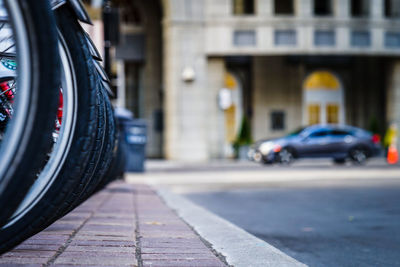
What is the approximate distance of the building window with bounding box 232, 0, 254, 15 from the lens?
99.6ft

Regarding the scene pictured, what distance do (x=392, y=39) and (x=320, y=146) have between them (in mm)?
6783

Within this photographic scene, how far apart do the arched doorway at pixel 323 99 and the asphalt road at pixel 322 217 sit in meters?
18.5

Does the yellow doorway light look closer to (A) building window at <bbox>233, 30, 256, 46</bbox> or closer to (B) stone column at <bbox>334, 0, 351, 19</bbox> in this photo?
(B) stone column at <bbox>334, 0, 351, 19</bbox>

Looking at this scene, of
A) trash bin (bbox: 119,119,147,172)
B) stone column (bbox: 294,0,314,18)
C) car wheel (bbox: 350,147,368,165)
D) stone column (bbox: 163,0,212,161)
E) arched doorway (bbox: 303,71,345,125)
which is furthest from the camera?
arched doorway (bbox: 303,71,345,125)

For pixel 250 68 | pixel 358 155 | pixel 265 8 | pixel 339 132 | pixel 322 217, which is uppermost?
pixel 265 8

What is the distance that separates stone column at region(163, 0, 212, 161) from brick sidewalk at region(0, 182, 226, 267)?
20.7m

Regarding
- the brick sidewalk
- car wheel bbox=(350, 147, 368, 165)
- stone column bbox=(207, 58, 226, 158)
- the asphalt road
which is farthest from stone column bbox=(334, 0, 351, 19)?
the brick sidewalk

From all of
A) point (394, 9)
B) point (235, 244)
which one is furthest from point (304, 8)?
point (235, 244)

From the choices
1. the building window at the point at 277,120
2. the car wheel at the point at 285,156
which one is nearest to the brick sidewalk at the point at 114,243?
the car wheel at the point at 285,156

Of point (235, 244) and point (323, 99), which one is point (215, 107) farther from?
point (235, 244)

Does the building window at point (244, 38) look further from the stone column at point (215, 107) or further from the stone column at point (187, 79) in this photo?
the stone column at point (187, 79)

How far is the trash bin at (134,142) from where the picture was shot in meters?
13.5

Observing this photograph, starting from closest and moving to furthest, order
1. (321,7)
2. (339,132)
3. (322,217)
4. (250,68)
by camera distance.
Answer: (322,217) → (339,132) → (250,68) → (321,7)

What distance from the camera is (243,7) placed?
30.6 metres
